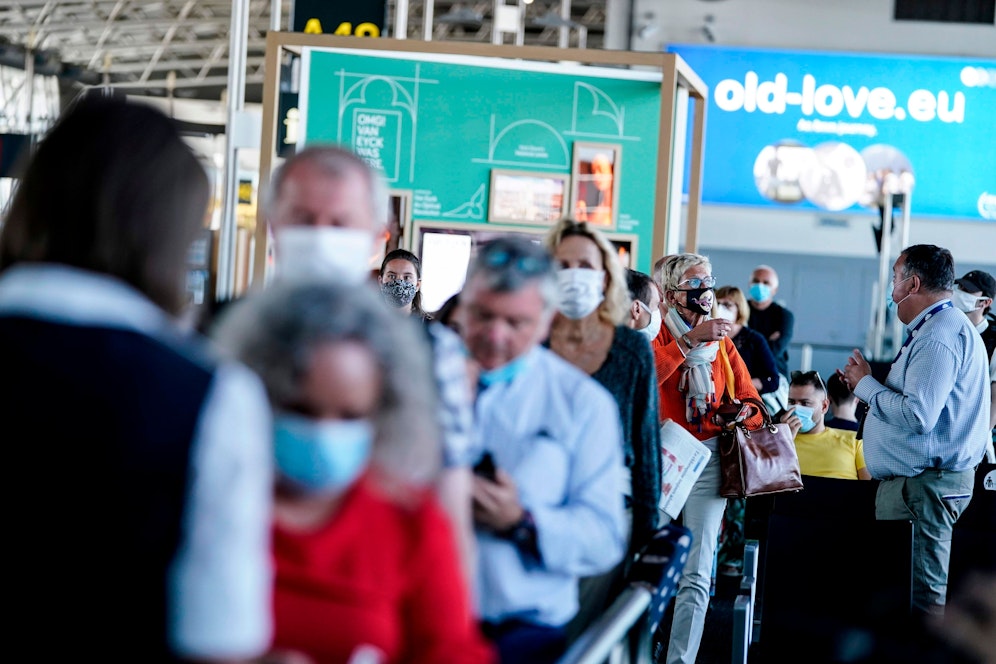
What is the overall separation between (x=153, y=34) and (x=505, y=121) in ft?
78.3

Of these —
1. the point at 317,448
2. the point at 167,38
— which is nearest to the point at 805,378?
the point at 317,448

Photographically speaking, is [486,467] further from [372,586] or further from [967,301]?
[967,301]

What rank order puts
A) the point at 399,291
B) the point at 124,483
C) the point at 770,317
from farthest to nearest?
the point at 770,317 → the point at 399,291 → the point at 124,483

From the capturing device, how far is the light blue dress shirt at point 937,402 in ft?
17.1

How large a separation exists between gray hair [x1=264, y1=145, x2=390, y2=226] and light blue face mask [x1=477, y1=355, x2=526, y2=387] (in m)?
0.36

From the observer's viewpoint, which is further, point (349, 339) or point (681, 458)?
point (681, 458)

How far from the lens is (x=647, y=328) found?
535 centimetres

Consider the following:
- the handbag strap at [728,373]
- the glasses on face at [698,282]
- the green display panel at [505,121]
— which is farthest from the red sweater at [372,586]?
the green display panel at [505,121]

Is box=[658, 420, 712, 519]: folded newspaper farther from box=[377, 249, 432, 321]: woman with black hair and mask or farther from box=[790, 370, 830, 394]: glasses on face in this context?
box=[790, 370, 830, 394]: glasses on face

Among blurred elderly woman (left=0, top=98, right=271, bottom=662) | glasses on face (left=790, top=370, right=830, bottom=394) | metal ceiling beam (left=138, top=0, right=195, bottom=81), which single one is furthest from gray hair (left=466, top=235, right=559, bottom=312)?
metal ceiling beam (left=138, top=0, right=195, bottom=81)

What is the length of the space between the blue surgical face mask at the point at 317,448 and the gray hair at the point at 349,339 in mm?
41

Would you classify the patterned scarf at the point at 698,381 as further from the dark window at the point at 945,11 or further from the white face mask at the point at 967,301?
the dark window at the point at 945,11

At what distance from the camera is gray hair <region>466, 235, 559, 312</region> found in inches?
97.6

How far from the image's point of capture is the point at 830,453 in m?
6.89
